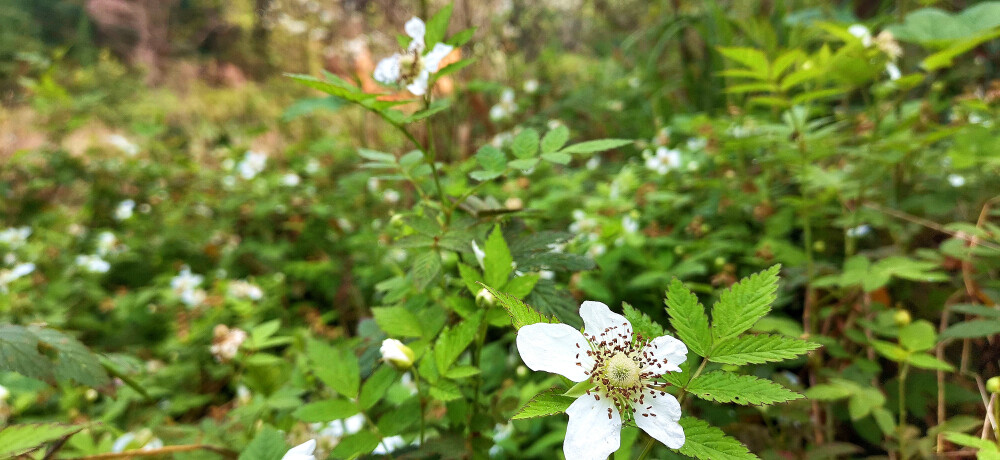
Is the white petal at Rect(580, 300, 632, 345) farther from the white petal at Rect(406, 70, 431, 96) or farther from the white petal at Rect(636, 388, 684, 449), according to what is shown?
the white petal at Rect(406, 70, 431, 96)

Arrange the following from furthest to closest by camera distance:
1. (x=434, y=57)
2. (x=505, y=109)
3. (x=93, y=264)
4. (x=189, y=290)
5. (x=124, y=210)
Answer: (x=505, y=109)
(x=124, y=210)
(x=93, y=264)
(x=189, y=290)
(x=434, y=57)

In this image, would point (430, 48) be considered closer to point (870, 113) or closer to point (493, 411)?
point (493, 411)

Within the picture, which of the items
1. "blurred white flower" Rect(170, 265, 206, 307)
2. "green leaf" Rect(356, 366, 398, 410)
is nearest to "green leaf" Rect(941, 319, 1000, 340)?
"green leaf" Rect(356, 366, 398, 410)

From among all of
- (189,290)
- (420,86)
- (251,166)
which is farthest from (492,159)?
(251,166)

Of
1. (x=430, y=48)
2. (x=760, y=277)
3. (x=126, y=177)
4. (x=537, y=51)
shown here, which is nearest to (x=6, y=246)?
(x=126, y=177)

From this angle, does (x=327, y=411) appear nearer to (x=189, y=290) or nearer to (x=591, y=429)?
(x=591, y=429)
